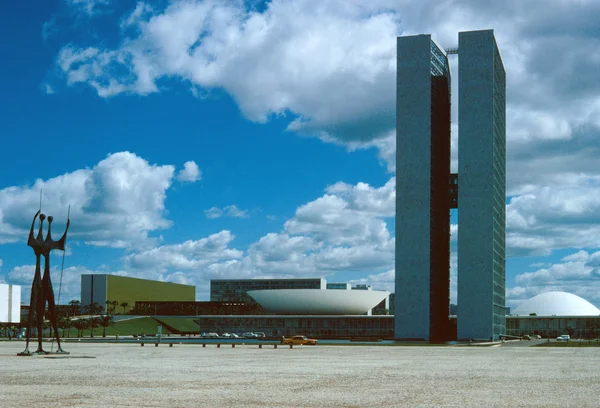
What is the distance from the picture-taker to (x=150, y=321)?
178250 millimetres

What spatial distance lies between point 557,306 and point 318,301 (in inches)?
2378

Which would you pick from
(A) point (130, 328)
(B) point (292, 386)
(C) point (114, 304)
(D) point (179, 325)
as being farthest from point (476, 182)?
(B) point (292, 386)

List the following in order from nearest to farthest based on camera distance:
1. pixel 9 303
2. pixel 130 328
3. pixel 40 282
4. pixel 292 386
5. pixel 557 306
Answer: pixel 292 386
pixel 40 282
pixel 9 303
pixel 130 328
pixel 557 306

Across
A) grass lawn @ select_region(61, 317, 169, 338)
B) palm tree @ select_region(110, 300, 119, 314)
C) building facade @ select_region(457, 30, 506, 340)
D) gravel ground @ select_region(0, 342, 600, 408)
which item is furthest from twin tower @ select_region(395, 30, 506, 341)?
palm tree @ select_region(110, 300, 119, 314)

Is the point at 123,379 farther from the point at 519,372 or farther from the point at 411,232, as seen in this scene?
the point at 411,232

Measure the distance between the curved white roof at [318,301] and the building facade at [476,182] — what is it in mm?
37183

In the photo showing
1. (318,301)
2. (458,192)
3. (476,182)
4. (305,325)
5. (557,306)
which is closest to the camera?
(476,182)

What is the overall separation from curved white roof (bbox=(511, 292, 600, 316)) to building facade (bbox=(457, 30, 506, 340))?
6123 cm

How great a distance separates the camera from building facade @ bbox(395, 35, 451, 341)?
120000 mm

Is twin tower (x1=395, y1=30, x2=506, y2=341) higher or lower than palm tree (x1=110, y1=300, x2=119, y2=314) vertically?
higher

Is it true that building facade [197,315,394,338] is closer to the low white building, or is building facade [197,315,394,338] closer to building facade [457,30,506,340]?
building facade [457,30,506,340]

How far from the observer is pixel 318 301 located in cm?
15525

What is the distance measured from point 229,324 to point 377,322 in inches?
1225

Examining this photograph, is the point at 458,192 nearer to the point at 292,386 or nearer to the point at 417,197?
the point at 417,197
